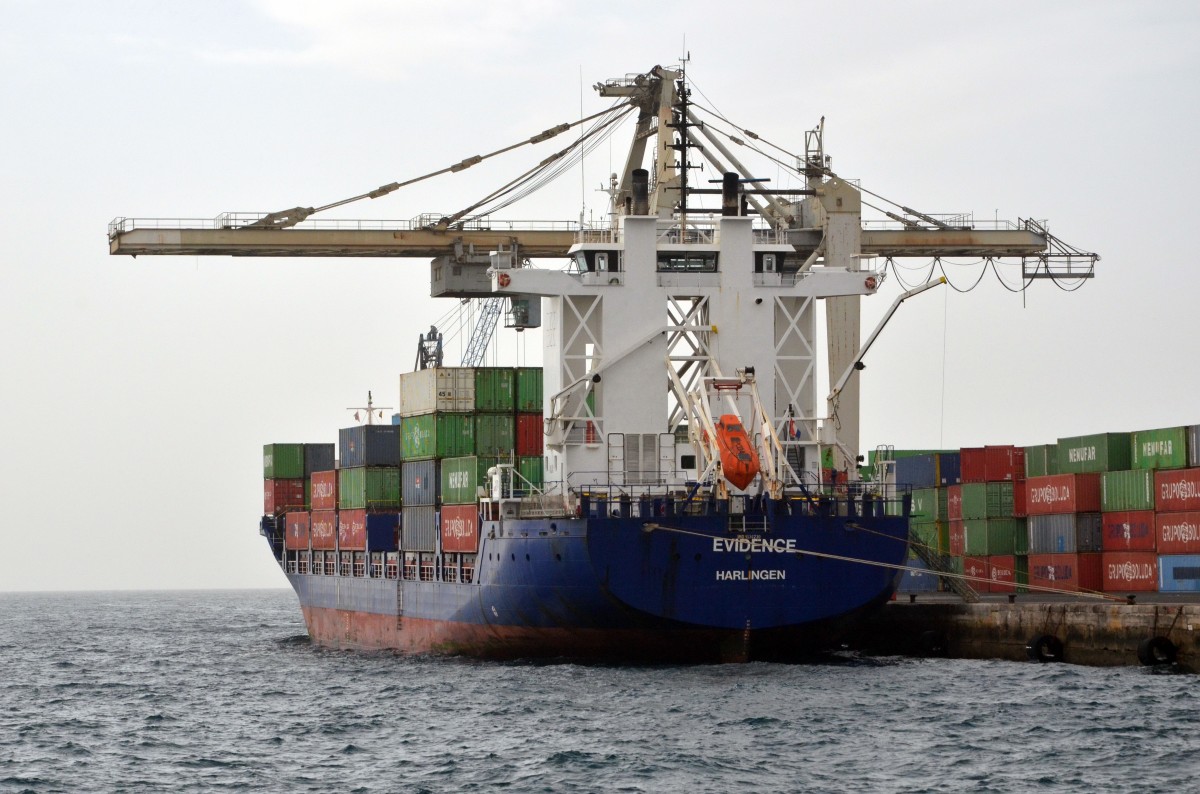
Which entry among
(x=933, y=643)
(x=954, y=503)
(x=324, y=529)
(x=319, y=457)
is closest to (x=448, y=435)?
(x=324, y=529)

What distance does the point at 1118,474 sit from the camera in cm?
4247

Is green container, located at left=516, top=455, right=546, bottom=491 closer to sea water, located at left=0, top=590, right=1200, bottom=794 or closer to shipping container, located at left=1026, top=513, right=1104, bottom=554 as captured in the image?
sea water, located at left=0, top=590, right=1200, bottom=794

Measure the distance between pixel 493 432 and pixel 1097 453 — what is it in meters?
15.0

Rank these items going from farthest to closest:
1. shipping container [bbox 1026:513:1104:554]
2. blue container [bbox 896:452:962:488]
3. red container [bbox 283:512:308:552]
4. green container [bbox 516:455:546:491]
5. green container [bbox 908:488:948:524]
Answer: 1. red container [bbox 283:512:308:552]
2. blue container [bbox 896:452:962:488]
3. green container [bbox 908:488:948:524]
4. shipping container [bbox 1026:513:1104:554]
5. green container [bbox 516:455:546:491]

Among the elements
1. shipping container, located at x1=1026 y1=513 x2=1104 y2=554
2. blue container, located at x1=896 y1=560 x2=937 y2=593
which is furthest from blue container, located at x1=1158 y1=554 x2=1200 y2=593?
blue container, located at x1=896 y1=560 x2=937 y2=593

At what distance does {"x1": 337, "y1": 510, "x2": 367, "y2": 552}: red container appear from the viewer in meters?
49.5

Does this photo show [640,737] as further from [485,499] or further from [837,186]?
[837,186]

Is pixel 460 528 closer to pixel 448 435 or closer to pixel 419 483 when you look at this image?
pixel 448 435

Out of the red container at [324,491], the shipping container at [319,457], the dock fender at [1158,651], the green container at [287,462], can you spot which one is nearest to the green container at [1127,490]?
the dock fender at [1158,651]

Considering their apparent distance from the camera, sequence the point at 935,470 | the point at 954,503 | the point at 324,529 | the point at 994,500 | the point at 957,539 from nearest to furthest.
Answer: the point at 994,500 < the point at 957,539 < the point at 954,503 < the point at 935,470 < the point at 324,529

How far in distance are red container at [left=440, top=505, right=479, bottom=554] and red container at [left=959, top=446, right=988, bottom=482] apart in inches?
597

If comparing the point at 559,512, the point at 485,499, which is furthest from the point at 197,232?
the point at 559,512

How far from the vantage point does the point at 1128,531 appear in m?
41.8

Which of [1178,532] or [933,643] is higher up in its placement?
[1178,532]
